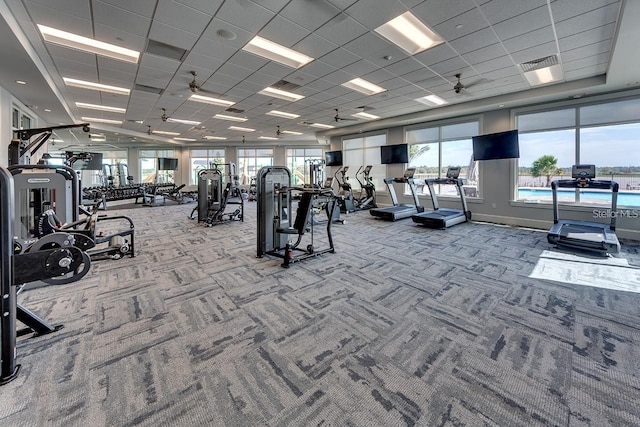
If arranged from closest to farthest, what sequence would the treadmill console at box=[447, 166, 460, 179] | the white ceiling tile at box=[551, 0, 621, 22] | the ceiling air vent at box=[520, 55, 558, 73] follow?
the white ceiling tile at box=[551, 0, 621, 22], the ceiling air vent at box=[520, 55, 558, 73], the treadmill console at box=[447, 166, 460, 179]

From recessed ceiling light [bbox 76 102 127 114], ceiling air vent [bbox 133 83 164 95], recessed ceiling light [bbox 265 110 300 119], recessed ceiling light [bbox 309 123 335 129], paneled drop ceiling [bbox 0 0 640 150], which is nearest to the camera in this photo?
paneled drop ceiling [bbox 0 0 640 150]

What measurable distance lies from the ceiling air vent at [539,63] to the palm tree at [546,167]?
2741mm

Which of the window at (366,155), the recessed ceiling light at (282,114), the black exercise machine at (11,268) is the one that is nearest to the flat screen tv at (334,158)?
the window at (366,155)

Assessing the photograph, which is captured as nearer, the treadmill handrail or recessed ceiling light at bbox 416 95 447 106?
the treadmill handrail

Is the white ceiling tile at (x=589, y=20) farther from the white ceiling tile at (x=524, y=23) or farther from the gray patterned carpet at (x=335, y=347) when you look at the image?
the gray patterned carpet at (x=335, y=347)

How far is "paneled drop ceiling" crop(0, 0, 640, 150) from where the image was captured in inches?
137

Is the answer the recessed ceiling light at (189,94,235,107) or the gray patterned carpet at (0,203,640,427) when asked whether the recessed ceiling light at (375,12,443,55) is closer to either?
the gray patterned carpet at (0,203,640,427)

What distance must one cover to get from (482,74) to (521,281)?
170 inches

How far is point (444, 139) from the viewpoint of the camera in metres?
8.98

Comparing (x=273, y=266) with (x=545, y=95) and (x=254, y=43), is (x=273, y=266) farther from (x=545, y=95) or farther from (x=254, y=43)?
(x=545, y=95)

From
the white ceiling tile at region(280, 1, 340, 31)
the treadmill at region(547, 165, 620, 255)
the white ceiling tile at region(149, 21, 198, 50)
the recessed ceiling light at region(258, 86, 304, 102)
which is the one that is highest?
the recessed ceiling light at region(258, 86, 304, 102)

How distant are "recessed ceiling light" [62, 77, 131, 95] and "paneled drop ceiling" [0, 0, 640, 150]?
225mm

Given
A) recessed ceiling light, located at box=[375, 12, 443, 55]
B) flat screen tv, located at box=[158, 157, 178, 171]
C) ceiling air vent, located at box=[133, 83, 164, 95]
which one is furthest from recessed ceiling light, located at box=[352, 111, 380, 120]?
flat screen tv, located at box=[158, 157, 178, 171]

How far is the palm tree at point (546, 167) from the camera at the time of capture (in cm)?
689
